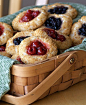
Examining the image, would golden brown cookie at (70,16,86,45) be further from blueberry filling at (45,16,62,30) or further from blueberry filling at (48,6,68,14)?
blueberry filling at (48,6,68,14)

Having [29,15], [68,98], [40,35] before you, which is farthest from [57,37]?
[68,98]

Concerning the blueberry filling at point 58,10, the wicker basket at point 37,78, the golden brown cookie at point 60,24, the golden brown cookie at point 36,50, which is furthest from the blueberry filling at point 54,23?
the wicker basket at point 37,78

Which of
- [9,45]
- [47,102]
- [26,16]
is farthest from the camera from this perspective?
[26,16]

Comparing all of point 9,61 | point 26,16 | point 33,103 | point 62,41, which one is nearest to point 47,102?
point 33,103

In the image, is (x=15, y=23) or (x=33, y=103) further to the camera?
(x=15, y=23)

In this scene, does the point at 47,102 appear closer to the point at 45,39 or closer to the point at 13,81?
the point at 13,81

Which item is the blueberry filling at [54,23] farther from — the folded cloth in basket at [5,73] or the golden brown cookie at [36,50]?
the folded cloth in basket at [5,73]
